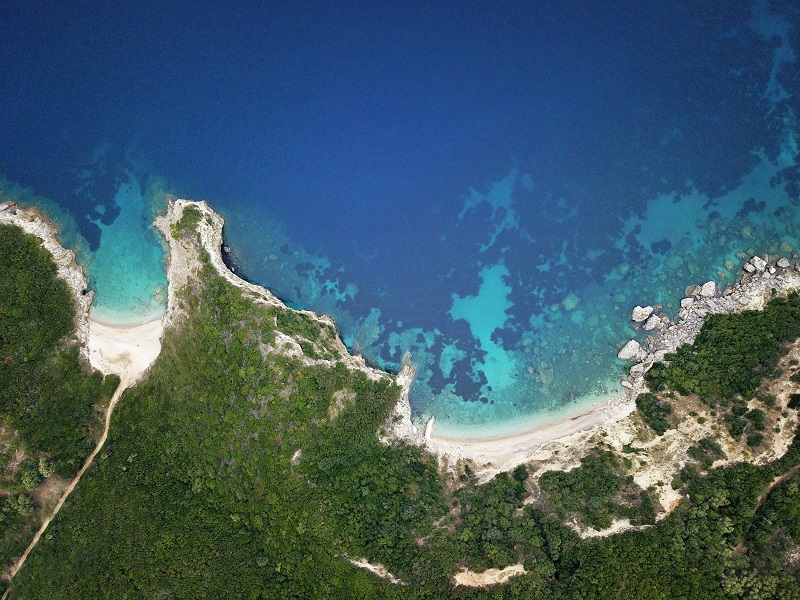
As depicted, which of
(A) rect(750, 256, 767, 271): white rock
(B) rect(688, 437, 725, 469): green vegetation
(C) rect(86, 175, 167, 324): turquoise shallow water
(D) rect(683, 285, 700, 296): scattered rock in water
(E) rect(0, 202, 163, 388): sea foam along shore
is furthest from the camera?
Result: (C) rect(86, 175, 167, 324): turquoise shallow water

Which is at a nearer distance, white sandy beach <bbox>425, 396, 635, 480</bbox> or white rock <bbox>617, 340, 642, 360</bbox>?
white sandy beach <bbox>425, 396, 635, 480</bbox>

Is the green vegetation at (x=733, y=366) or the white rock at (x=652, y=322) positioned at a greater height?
the white rock at (x=652, y=322)

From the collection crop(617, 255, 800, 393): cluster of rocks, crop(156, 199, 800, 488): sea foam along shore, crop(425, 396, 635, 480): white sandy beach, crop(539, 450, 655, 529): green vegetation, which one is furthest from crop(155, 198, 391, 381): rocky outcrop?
crop(617, 255, 800, 393): cluster of rocks

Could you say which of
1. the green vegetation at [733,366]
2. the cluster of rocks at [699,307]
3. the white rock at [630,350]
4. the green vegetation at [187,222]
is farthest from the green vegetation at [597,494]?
the green vegetation at [187,222]

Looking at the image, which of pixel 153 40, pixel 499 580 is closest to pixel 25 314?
pixel 153 40

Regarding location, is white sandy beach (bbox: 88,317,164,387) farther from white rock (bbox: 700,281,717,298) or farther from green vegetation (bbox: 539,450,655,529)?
white rock (bbox: 700,281,717,298)

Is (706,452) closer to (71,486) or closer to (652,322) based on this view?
(652,322)

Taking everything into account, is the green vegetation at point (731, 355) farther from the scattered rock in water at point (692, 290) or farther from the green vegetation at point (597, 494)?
the green vegetation at point (597, 494)
